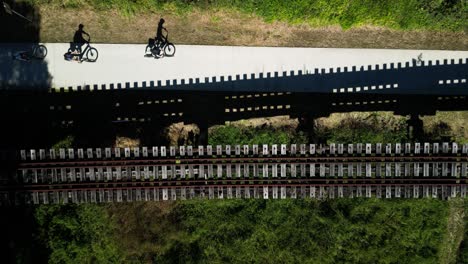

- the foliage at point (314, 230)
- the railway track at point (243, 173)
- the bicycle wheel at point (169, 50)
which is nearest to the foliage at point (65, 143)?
the railway track at point (243, 173)

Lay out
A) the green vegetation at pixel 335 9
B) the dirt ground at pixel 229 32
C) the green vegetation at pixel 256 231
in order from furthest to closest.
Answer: the dirt ground at pixel 229 32 < the green vegetation at pixel 335 9 < the green vegetation at pixel 256 231

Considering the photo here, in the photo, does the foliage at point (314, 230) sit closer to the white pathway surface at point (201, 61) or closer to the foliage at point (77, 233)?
the foliage at point (77, 233)

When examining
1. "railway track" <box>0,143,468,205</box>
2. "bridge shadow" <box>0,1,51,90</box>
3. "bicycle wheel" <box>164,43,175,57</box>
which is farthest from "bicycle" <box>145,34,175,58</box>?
"bridge shadow" <box>0,1,51,90</box>

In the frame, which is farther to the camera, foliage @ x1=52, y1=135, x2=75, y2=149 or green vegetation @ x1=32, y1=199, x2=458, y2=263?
foliage @ x1=52, y1=135, x2=75, y2=149

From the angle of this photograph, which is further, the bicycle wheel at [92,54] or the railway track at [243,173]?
the bicycle wheel at [92,54]

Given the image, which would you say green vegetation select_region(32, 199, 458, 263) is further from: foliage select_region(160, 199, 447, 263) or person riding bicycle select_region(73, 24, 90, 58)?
person riding bicycle select_region(73, 24, 90, 58)

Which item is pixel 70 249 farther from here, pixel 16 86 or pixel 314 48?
pixel 314 48
